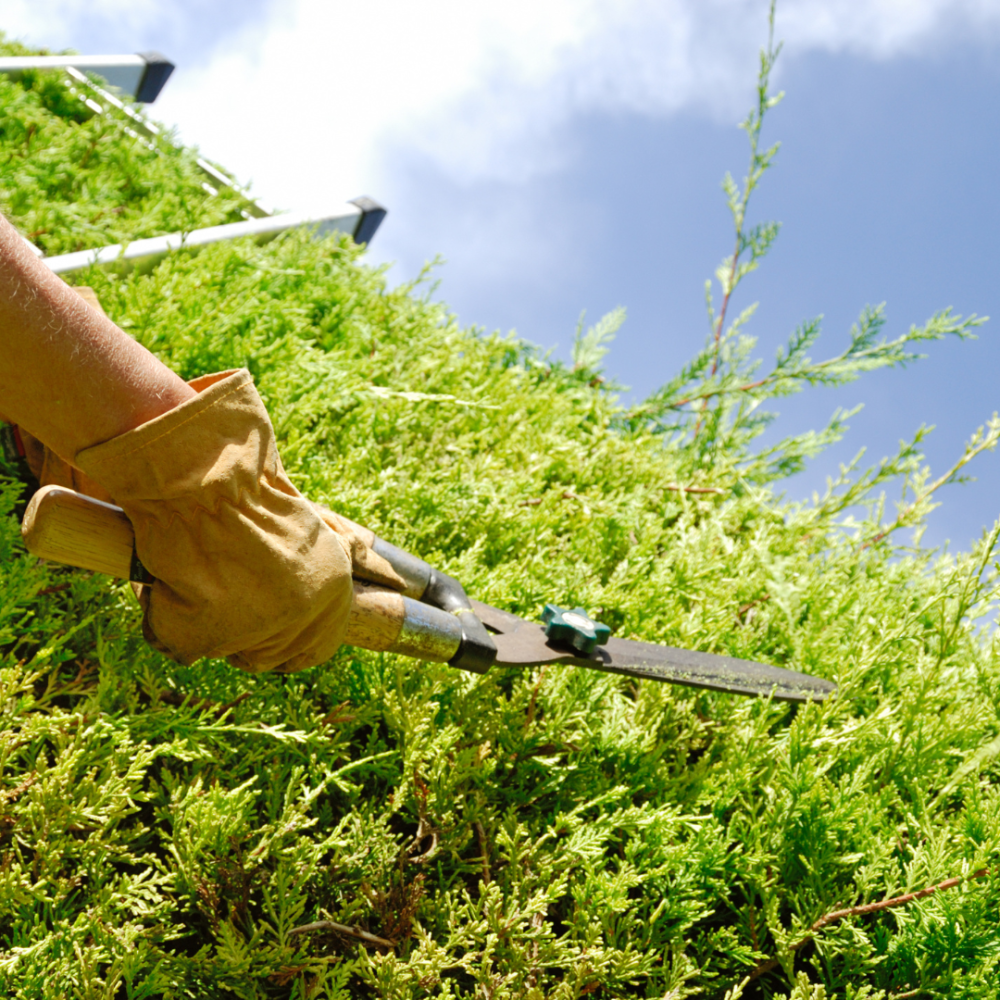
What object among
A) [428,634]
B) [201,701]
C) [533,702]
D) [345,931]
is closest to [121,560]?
[201,701]

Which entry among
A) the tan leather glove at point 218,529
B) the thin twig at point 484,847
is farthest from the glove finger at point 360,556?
the thin twig at point 484,847

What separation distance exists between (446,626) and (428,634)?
64 mm

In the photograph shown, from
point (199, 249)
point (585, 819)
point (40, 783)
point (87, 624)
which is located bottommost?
point (40, 783)

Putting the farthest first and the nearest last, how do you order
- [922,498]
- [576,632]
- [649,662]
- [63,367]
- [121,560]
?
[922,498]
[649,662]
[576,632]
[121,560]
[63,367]

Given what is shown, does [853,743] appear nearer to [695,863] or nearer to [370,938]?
[695,863]

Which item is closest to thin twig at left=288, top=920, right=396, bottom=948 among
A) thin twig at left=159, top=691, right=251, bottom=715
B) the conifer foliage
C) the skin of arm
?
the conifer foliage

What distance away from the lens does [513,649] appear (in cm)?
248

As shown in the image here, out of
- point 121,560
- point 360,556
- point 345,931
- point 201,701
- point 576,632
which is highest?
point 576,632

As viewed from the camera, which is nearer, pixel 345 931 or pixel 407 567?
pixel 345 931

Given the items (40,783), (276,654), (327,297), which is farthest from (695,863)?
(327,297)

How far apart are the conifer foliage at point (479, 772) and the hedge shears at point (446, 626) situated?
0.79 ft

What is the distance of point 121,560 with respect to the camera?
1.97 m

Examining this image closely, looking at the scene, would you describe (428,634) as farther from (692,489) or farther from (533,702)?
(692,489)

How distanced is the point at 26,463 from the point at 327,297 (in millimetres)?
2422
